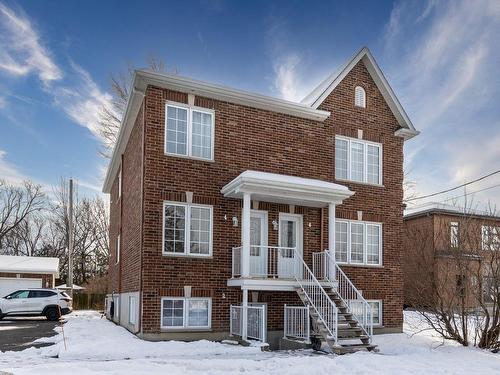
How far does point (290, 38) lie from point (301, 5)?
1.16 m

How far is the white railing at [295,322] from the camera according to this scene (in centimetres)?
1508

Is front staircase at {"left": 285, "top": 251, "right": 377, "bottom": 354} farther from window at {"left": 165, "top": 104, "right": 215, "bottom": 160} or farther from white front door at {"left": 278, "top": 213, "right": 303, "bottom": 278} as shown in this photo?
window at {"left": 165, "top": 104, "right": 215, "bottom": 160}

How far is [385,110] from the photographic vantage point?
19.1 m

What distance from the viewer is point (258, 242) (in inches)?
630

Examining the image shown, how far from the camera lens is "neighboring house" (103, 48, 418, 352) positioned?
14453 millimetres

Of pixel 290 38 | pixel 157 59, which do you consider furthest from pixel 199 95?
pixel 157 59

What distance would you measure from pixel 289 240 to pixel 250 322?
3223 mm

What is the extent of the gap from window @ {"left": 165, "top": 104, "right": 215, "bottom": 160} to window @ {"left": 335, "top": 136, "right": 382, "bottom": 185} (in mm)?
4947

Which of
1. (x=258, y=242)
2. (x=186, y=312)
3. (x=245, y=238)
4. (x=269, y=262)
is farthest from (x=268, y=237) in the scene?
(x=186, y=312)

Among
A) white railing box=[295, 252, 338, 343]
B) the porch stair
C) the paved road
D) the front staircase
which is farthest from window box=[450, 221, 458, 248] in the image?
the paved road

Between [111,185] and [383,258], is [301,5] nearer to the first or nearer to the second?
[383,258]

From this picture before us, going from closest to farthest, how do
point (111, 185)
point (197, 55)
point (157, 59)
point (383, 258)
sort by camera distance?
point (197, 55) → point (383, 258) → point (111, 185) → point (157, 59)

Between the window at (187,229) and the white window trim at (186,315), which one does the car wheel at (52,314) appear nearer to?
the white window trim at (186,315)

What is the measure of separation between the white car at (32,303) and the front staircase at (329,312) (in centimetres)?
1326
